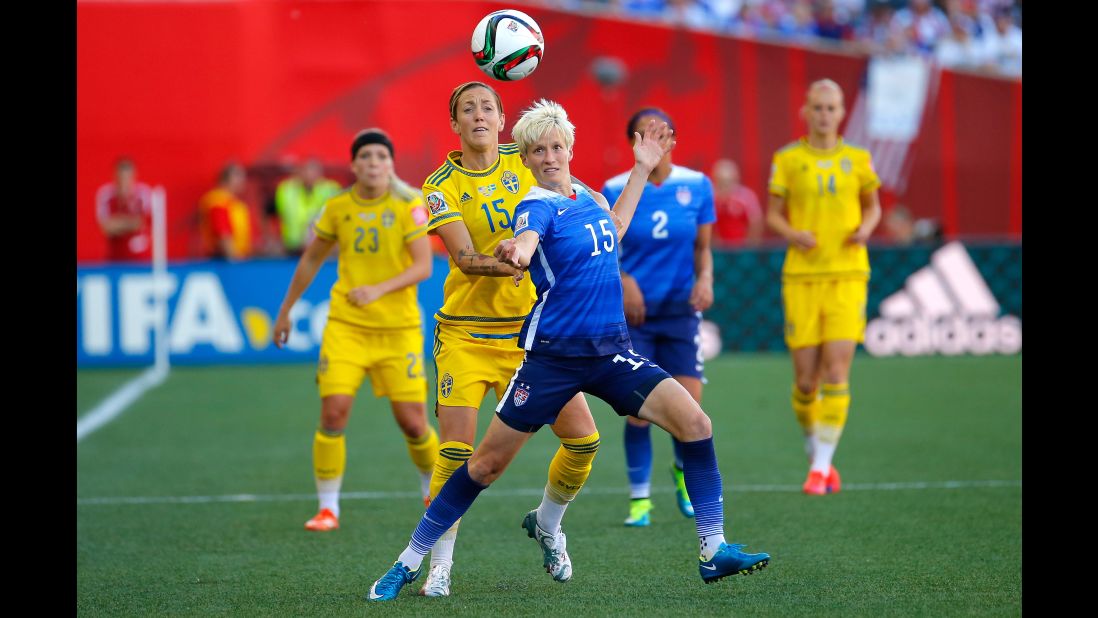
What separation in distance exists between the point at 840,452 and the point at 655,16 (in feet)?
42.7

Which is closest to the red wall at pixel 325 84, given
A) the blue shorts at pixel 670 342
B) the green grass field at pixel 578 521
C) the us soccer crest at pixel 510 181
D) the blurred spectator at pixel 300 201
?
the blurred spectator at pixel 300 201

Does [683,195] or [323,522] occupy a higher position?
[683,195]

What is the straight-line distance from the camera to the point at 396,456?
36.0ft

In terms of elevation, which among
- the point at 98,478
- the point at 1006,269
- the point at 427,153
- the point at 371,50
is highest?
the point at 371,50

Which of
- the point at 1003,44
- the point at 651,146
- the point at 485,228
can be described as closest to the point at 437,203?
the point at 485,228

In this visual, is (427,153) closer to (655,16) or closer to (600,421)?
(655,16)

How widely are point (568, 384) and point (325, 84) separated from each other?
16826 mm

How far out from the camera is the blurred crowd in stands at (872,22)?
22391mm

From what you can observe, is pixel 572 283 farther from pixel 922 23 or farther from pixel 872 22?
pixel 922 23

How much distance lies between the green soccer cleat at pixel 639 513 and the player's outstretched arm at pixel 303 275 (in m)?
2.21

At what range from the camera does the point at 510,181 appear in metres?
6.58

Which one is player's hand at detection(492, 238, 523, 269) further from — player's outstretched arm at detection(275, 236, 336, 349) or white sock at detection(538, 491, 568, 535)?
player's outstretched arm at detection(275, 236, 336, 349)

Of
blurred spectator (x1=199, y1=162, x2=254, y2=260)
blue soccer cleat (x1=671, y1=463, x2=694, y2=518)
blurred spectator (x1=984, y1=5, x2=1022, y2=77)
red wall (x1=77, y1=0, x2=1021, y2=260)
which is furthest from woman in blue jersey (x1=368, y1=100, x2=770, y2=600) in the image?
blurred spectator (x1=984, y1=5, x2=1022, y2=77)
